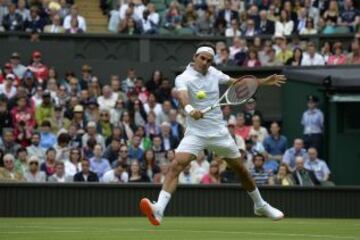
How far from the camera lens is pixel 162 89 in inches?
1016

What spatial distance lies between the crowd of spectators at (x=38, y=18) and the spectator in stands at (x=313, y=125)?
6.07 m

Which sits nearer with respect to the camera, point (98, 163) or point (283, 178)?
point (283, 178)

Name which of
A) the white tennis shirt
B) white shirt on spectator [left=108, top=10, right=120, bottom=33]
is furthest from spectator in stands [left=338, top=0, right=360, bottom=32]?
the white tennis shirt

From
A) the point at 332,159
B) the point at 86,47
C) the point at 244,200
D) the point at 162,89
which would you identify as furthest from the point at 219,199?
the point at 86,47

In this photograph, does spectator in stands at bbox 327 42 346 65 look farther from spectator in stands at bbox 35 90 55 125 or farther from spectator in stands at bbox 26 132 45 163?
spectator in stands at bbox 26 132 45 163

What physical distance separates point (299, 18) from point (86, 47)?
5054 mm

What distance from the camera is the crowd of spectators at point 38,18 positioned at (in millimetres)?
26984

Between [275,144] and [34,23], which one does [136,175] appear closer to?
[275,144]

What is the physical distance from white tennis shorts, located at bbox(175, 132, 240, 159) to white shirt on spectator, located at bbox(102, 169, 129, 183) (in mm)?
6663

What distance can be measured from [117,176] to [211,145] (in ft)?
22.5

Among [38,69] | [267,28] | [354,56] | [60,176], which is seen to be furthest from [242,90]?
[267,28]

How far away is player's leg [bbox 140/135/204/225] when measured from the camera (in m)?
14.0

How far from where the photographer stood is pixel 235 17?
28.4 metres

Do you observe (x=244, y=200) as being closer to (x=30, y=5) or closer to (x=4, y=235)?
(x=4, y=235)
